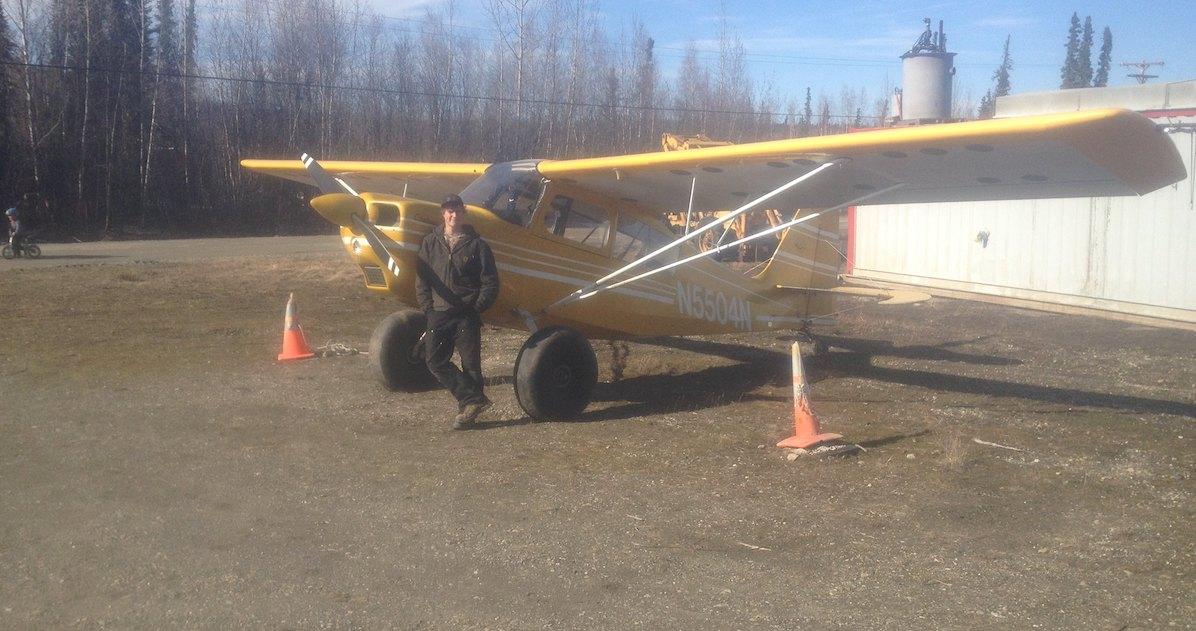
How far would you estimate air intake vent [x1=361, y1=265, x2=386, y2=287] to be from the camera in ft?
24.7

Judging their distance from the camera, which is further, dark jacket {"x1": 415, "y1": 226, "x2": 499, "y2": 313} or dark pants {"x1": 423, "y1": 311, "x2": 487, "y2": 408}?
dark pants {"x1": 423, "y1": 311, "x2": 487, "y2": 408}

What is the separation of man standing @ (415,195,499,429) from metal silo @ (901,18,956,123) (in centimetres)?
2167

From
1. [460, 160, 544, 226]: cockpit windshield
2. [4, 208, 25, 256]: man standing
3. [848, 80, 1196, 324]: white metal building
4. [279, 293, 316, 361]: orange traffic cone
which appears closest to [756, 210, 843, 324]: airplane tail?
[848, 80, 1196, 324]: white metal building

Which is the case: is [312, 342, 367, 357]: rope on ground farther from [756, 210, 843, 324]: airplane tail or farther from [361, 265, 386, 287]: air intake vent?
[756, 210, 843, 324]: airplane tail

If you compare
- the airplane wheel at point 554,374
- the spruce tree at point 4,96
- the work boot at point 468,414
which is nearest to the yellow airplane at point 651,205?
the airplane wheel at point 554,374

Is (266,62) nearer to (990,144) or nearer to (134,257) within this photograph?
(134,257)

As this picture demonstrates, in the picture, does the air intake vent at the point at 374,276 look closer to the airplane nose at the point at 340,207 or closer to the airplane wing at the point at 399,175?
the airplane nose at the point at 340,207

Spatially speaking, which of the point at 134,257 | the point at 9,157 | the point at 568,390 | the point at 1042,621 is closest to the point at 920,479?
the point at 1042,621

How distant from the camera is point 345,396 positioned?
862 centimetres

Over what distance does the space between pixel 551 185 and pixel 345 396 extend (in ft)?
9.09

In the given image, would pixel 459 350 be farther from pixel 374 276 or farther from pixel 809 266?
pixel 809 266

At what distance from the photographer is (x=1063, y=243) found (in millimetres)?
15008

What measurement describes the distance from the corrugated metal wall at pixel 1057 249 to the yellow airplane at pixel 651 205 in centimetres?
484

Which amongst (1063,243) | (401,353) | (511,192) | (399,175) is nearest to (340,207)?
(511,192)
